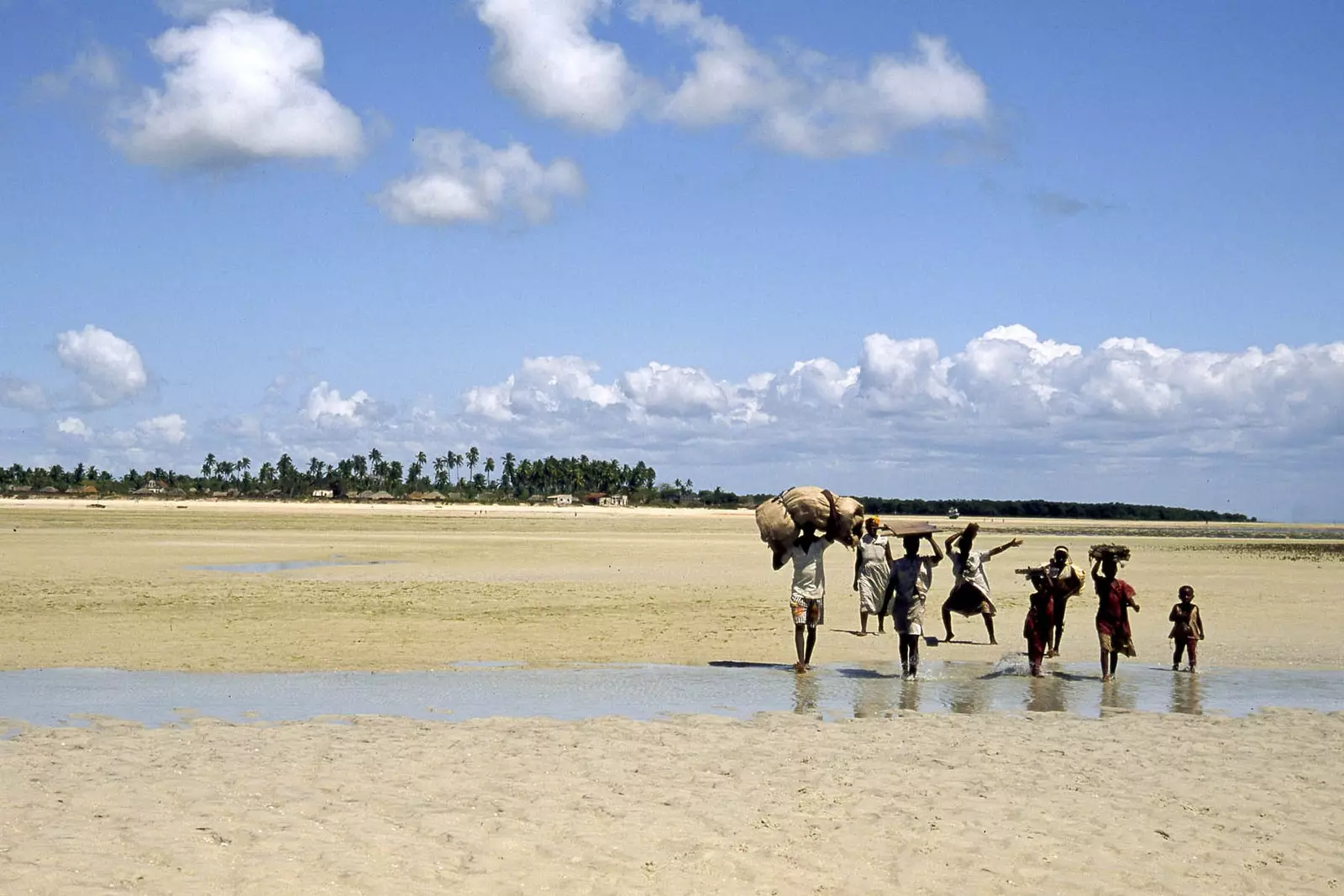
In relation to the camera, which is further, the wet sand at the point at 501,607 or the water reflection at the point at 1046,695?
the wet sand at the point at 501,607

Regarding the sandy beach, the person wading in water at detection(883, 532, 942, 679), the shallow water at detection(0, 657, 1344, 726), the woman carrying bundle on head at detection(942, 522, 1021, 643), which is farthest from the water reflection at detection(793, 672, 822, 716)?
the woman carrying bundle on head at detection(942, 522, 1021, 643)

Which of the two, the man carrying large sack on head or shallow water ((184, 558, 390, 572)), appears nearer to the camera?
the man carrying large sack on head

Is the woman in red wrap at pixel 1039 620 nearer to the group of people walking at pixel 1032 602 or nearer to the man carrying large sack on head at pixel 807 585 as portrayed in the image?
the group of people walking at pixel 1032 602

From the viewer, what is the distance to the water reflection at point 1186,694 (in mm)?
13104

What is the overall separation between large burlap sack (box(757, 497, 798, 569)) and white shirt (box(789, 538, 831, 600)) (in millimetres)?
165

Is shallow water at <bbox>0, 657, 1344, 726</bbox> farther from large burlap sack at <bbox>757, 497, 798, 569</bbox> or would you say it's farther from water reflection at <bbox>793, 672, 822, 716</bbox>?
large burlap sack at <bbox>757, 497, 798, 569</bbox>

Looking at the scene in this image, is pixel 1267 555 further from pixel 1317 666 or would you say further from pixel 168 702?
pixel 168 702

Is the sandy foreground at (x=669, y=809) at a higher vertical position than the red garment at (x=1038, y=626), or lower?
lower

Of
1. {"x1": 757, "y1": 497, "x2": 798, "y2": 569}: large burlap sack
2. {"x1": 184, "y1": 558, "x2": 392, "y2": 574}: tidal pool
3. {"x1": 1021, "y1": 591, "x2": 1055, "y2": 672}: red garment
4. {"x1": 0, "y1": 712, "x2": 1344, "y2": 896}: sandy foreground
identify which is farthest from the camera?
{"x1": 184, "y1": 558, "x2": 392, "y2": 574}: tidal pool

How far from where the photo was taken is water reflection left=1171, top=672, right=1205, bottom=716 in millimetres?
13104

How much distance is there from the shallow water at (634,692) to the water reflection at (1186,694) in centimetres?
2

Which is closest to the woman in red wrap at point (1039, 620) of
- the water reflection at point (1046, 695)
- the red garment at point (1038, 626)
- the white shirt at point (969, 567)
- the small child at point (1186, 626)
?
the red garment at point (1038, 626)

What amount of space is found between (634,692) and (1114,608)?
5.82 meters

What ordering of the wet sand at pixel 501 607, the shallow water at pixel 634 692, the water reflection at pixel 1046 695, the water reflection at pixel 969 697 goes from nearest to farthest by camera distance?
the shallow water at pixel 634 692
the water reflection at pixel 969 697
the water reflection at pixel 1046 695
the wet sand at pixel 501 607
